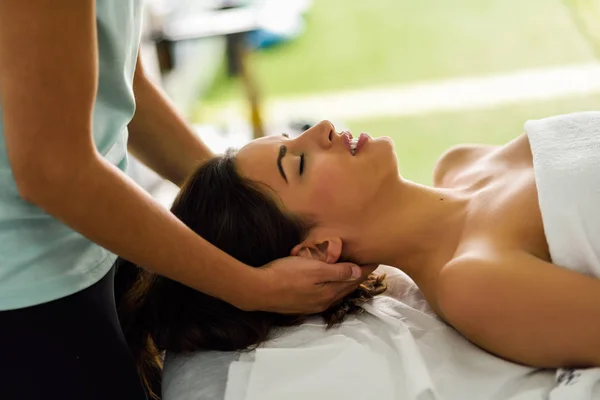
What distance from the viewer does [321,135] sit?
4.75ft

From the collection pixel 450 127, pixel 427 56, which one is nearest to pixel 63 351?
pixel 450 127

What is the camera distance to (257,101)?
9.49 feet

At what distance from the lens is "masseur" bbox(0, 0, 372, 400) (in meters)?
0.86

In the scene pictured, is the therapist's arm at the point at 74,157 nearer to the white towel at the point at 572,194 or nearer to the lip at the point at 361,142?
the lip at the point at 361,142

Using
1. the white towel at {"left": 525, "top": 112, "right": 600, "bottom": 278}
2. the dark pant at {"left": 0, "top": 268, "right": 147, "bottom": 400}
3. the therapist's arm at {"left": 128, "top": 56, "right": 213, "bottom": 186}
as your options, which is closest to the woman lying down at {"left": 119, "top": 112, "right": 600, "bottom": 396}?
the white towel at {"left": 525, "top": 112, "right": 600, "bottom": 278}

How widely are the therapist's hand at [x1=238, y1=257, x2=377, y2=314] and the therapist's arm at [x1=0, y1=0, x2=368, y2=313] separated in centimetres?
2

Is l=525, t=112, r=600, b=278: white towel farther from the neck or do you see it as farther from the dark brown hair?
the dark brown hair

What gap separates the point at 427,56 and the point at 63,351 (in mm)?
2972

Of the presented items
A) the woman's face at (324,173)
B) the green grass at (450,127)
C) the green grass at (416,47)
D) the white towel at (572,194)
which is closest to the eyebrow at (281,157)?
the woman's face at (324,173)

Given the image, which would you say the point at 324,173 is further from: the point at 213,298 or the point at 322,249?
the point at 213,298

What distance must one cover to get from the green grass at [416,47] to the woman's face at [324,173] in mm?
2027

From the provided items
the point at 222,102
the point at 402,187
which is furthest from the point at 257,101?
the point at 402,187

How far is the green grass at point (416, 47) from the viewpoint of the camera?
140 inches

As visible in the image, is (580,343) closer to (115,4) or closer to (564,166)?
(564,166)
